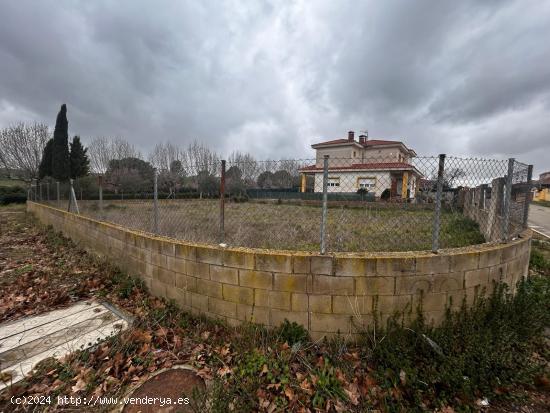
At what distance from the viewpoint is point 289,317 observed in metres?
2.74

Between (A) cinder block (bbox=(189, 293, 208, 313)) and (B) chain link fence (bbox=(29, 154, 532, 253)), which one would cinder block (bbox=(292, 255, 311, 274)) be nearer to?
(B) chain link fence (bbox=(29, 154, 532, 253))

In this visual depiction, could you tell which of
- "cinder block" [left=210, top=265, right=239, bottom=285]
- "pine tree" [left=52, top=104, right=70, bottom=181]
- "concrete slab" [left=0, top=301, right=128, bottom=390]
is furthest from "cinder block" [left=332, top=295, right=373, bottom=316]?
"pine tree" [left=52, top=104, right=70, bottom=181]

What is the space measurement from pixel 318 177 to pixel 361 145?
3136cm

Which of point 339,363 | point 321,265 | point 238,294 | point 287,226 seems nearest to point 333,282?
point 321,265

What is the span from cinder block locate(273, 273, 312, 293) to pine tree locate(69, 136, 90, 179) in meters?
36.5

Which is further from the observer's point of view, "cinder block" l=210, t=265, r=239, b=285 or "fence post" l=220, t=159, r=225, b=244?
"fence post" l=220, t=159, r=225, b=244

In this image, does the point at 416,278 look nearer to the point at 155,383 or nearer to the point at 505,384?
the point at 505,384

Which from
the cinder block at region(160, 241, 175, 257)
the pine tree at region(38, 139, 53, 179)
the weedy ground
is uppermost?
the pine tree at region(38, 139, 53, 179)

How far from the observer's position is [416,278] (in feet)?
8.56

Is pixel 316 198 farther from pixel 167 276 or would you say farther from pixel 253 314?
pixel 167 276

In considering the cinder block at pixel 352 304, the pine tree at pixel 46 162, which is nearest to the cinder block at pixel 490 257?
the cinder block at pixel 352 304

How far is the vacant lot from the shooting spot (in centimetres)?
370

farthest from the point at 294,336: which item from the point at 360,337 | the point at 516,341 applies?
the point at 516,341

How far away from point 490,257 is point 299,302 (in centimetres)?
241
